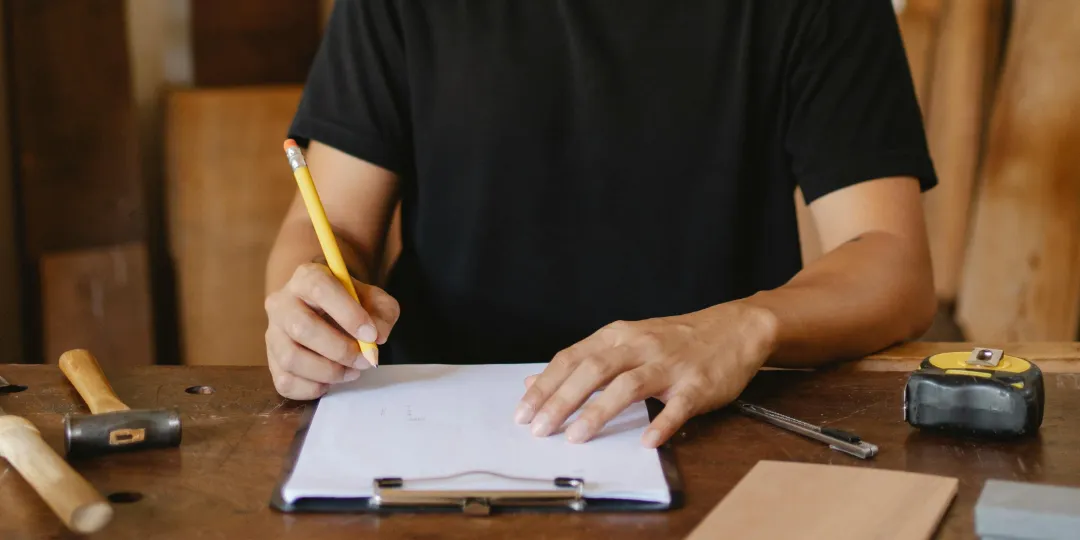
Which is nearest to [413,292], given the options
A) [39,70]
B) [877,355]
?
[877,355]

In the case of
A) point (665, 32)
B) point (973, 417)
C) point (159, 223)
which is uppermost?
point (665, 32)

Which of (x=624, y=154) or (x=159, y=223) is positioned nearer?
(x=624, y=154)

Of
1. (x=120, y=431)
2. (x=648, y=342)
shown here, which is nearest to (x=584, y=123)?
(x=648, y=342)

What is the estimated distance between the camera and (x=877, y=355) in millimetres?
1156

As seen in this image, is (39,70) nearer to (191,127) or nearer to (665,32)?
(191,127)

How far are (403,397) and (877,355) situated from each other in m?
0.53

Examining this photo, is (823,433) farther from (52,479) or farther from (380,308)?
(52,479)

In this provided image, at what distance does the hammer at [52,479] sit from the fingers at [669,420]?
418 mm

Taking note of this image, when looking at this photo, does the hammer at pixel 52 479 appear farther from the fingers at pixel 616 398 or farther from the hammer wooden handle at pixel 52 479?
the fingers at pixel 616 398

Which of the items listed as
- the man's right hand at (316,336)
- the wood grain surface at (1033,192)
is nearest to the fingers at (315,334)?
the man's right hand at (316,336)

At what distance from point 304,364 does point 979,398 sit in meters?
0.60

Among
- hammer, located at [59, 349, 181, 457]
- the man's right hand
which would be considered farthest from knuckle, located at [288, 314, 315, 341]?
hammer, located at [59, 349, 181, 457]

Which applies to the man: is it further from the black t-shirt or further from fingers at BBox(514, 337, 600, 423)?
fingers at BBox(514, 337, 600, 423)

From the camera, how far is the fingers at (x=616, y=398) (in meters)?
0.87
